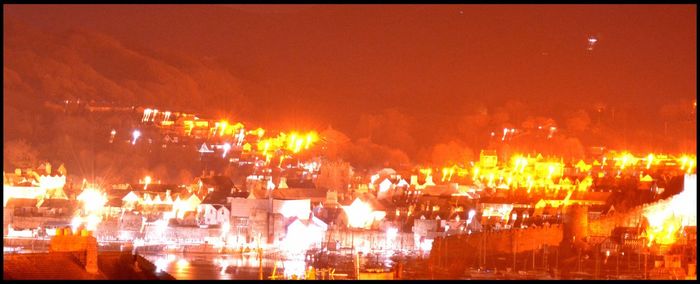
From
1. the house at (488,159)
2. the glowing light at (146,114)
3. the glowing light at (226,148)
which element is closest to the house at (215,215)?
the glowing light at (226,148)

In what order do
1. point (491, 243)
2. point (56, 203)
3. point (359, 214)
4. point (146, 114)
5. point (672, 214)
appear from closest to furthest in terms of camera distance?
point (491, 243), point (672, 214), point (359, 214), point (56, 203), point (146, 114)

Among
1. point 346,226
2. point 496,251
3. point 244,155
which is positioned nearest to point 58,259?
point 496,251

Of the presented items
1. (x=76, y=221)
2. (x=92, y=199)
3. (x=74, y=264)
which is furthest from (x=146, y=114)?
(x=74, y=264)

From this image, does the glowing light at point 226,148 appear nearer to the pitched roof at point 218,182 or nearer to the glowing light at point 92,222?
the pitched roof at point 218,182

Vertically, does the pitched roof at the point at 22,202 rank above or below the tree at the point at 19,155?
below

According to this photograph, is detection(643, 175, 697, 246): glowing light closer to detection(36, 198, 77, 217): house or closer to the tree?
detection(36, 198, 77, 217): house

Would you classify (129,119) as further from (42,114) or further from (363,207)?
(363,207)

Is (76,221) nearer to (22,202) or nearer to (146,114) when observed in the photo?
(22,202)
